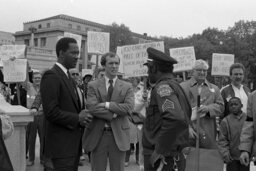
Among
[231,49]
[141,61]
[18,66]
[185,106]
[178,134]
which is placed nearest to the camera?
[178,134]

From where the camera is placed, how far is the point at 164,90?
334 centimetres

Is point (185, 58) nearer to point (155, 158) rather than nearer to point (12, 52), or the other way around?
point (12, 52)

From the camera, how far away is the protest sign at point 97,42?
9.03 metres

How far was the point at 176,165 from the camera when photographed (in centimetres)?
345

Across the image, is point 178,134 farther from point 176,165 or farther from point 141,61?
point 141,61

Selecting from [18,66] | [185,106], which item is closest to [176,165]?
[185,106]

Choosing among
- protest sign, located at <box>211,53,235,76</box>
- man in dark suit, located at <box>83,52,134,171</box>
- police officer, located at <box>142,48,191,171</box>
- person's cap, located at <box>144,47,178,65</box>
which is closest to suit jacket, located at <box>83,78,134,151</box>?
man in dark suit, located at <box>83,52,134,171</box>

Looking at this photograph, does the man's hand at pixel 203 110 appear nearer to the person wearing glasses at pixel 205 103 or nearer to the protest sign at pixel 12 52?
the person wearing glasses at pixel 205 103

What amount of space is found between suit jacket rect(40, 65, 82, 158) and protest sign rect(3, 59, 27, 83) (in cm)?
478

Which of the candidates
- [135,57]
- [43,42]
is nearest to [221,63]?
[135,57]

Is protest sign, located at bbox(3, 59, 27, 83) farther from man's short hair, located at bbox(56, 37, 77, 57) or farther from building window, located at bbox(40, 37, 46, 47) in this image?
building window, located at bbox(40, 37, 46, 47)

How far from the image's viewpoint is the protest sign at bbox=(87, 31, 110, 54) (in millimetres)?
9031

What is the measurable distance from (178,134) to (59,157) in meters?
1.23

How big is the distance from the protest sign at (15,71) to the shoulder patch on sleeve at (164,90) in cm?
560
